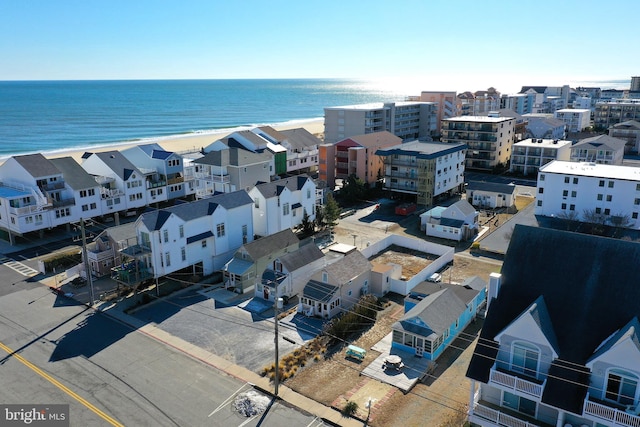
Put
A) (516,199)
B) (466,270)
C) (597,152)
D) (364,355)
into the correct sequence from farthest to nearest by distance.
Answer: (597,152) → (516,199) → (466,270) → (364,355)

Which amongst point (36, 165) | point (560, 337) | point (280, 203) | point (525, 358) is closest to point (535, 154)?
point (280, 203)

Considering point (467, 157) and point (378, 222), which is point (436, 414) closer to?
point (378, 222)

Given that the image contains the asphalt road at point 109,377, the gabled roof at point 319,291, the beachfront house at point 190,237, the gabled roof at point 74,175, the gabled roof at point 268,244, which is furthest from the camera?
the gabled roof at point 74,175

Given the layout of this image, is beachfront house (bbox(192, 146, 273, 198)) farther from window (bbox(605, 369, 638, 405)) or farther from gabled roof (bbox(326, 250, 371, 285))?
window (bbox(605, 369, 638, 405))

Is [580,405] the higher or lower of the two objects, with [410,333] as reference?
higher

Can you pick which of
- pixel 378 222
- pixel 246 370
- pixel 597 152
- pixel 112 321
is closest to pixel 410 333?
pixel 246 370

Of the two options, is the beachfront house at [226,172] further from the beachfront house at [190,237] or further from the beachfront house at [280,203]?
the beachfront house at [190,237]

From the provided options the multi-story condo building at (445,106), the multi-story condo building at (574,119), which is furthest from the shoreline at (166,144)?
the multi-story condo building at (574,119)
